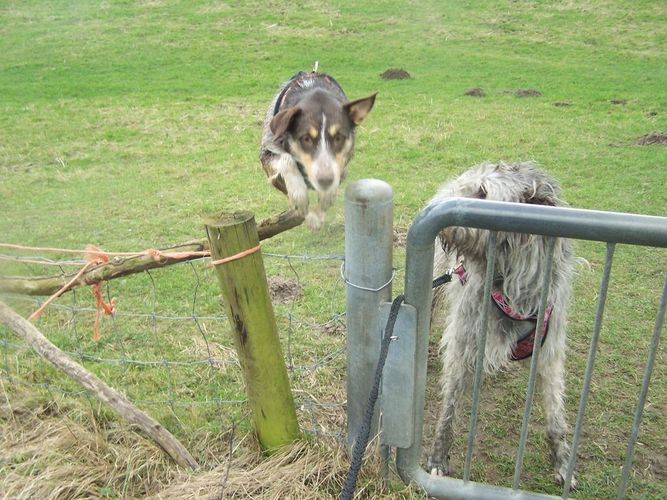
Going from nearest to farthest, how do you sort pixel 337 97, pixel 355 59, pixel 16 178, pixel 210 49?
pixel 337 97, pixel 16 178, pixel 355 59, pixel 210 49

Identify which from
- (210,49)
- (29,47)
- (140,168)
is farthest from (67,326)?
(29,47)

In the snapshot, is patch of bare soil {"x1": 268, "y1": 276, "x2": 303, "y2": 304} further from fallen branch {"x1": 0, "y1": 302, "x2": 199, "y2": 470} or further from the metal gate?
the metal gate

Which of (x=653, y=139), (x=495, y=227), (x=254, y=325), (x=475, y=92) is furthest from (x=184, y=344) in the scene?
(x=475, y=92)

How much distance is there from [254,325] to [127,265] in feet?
2.68

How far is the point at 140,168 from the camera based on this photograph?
990cm

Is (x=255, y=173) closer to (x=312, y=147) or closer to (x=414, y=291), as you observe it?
(x=312, y=147)

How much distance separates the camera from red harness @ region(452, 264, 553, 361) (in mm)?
3166

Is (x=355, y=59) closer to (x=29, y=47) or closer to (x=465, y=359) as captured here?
(x=29, y=47)

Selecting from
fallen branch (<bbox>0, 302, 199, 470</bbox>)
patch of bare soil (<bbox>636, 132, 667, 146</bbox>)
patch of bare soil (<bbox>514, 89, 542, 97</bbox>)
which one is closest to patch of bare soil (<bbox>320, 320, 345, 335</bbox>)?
fallen branch (<bbox>0, 302, 199, 470</bbox>)

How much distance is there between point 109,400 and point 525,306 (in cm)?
217

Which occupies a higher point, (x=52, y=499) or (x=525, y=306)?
(x=525, y=306)

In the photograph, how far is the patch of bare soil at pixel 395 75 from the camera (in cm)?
1560

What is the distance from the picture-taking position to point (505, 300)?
3188 mm

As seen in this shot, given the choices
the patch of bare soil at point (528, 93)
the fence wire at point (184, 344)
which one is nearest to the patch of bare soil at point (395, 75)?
the patch of bare soil at point (528, 93)
